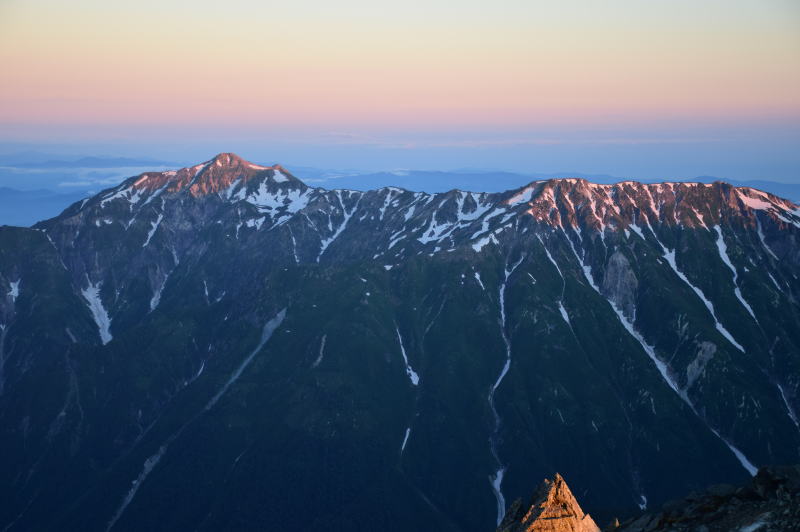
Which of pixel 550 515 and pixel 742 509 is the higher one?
Answer: pixel 742 509

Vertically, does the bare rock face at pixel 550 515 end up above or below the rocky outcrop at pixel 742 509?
below

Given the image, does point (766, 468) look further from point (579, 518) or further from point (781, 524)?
point (579, 518)

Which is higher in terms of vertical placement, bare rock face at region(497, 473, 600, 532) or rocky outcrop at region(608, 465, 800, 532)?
rocky outcrop at region(608, 465, 800, 532)

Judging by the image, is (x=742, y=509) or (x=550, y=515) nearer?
(x=742, y=509)

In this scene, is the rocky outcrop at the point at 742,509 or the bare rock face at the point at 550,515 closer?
the rocky outcrop at the point at 742,509
